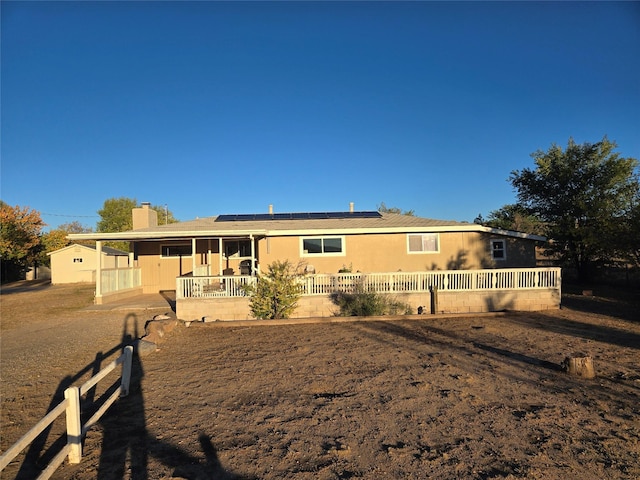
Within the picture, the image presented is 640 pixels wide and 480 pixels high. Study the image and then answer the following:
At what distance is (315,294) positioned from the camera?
1141cm

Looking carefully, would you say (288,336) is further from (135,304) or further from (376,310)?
(135,304)

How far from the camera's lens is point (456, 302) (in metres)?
11.6

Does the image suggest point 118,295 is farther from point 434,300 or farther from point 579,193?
point 579,193

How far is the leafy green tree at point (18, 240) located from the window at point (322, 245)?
2912 cm

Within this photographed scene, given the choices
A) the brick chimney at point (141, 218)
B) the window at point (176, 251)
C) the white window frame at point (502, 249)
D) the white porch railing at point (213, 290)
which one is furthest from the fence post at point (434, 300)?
the brick chimney at point (141, 218)

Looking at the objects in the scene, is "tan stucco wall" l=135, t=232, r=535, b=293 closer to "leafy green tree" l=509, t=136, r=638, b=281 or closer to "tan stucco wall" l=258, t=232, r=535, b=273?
"tan stucco wall" l=258, t=232, r=535, b=273

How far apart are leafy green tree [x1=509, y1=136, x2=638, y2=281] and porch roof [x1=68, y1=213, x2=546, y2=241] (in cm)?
514

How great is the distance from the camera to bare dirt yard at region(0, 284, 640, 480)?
3.47 m

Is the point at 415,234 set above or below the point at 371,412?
above

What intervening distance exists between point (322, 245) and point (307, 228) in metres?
0.89

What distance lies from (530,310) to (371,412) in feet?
30.1

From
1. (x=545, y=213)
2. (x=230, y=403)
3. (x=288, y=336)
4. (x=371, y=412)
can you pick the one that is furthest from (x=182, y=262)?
(x=545, y=213)

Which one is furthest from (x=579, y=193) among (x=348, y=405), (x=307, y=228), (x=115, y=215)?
(x=115, y=215)

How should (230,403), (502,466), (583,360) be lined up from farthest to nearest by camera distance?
Result: (583,360) < (230,403) < (502,466)
